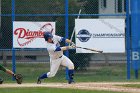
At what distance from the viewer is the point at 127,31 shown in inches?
811

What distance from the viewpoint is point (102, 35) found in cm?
2062

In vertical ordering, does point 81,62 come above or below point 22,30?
below

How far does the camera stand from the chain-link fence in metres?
21.7

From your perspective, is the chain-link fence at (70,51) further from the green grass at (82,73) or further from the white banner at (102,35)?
the white banner at (102,35)

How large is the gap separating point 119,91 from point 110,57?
9428 millimetres

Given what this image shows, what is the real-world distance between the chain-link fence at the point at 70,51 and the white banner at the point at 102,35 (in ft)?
1.47

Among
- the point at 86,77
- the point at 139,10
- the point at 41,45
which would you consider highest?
the point at 139,10

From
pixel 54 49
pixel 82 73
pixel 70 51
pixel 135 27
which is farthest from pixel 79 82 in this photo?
pixel 135 27

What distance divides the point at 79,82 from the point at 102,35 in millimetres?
2411

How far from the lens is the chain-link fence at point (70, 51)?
21672mm

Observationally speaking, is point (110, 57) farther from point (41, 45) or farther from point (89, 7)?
point (41, 45)

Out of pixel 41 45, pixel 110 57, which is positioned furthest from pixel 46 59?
pixel 41 45

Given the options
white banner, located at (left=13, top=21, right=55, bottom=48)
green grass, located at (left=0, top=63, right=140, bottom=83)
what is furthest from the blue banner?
white banner, located at (left=13, top=21, right=55, bottom=48)

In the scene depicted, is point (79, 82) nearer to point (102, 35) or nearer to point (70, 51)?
point (102, 35)
